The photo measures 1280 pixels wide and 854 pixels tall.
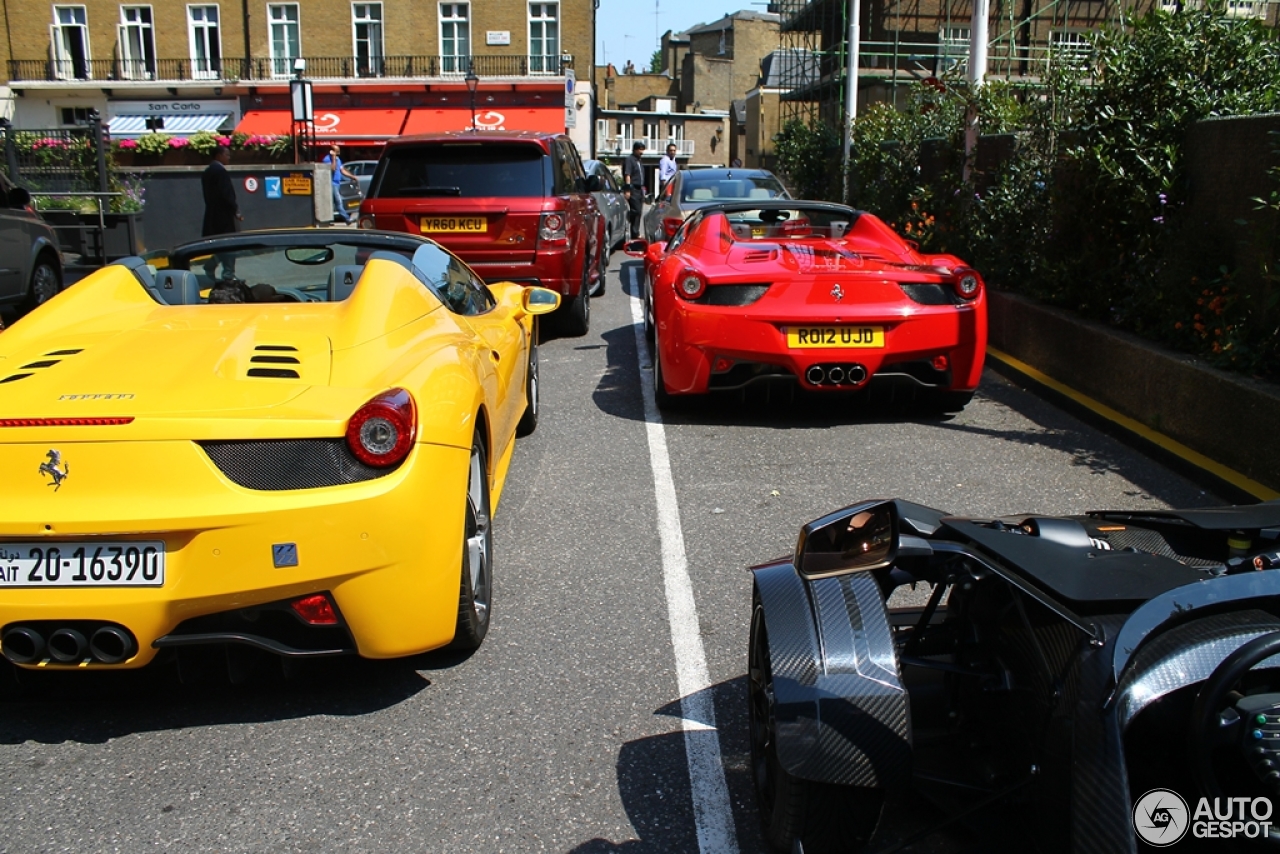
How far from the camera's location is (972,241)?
10055 millimetres

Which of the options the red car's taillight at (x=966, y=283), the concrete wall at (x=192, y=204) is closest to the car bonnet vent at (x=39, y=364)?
the red car's taillight at (x=966, y=283)

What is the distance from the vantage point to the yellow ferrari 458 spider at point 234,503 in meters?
2.93

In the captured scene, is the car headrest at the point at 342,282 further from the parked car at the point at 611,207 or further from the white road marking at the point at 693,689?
the parked car at the point at 611,207

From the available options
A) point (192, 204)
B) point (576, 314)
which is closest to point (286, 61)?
point (192, 204)

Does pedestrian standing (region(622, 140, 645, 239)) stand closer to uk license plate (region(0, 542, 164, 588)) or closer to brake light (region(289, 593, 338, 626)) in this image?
brake light (region(289, 593, 338, 626))

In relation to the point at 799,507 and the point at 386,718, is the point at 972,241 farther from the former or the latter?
the point at 386,718

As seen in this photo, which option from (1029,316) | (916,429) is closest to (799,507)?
(916,429)

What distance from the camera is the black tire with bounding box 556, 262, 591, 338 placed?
10039mm

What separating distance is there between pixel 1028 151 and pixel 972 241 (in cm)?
97

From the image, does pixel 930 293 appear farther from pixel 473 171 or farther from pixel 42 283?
pixel 42 283

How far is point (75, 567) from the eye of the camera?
2.94 meters

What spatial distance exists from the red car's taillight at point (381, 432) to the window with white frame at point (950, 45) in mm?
19926

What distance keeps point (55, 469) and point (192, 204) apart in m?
15.9

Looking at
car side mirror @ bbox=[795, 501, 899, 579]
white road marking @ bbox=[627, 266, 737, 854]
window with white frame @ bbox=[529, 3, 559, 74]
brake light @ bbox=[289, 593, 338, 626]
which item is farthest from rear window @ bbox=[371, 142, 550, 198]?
window with white frame @ bbox=[529, 3, 559, 74]
